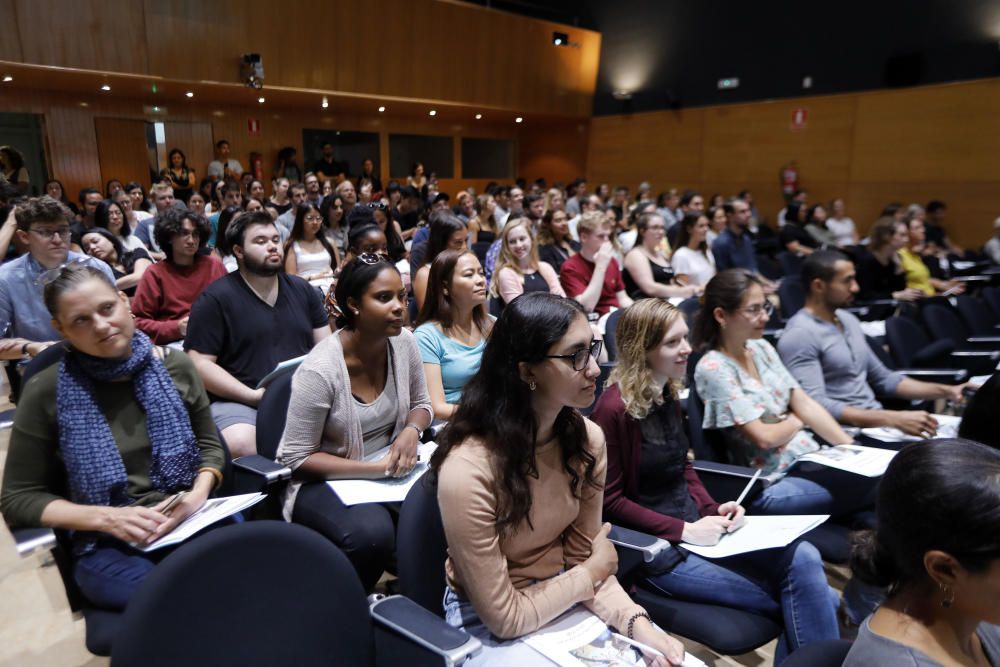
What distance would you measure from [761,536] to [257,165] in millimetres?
10625

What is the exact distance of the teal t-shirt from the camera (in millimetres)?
2684

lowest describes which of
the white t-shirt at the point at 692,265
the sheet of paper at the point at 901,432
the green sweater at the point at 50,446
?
the sheet of paper at the point at 901,432

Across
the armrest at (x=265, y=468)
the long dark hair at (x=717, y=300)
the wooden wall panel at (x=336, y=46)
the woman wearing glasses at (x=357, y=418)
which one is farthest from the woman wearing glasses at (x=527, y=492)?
the wooden wall panel at (x=336, y=46)

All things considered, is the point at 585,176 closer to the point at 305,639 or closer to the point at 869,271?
the point at 869,271

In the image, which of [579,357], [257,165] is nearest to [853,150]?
[257,165]

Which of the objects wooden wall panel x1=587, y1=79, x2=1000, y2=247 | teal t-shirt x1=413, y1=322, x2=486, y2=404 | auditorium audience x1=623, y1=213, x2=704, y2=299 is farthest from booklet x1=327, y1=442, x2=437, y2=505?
wooden wall panel x1=587, y1=79, x2=1000, y2=247

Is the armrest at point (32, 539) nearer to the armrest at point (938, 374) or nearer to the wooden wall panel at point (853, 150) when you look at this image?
the armrest at point (938, 374)

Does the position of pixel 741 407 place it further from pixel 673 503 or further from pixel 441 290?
pixel 441 290

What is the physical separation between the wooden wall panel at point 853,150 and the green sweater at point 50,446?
10.7m

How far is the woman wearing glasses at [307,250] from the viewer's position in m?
4.73

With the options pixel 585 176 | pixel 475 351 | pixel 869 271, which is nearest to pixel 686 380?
pixel 475 351

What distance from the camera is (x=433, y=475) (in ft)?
4.66

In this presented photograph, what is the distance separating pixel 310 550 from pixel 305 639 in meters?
0.17

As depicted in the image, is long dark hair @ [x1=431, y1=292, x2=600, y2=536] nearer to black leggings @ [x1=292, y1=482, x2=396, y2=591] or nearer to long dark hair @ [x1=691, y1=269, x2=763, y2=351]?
black leggings @ [x1=292, y1=482, x2=396, y2=591]
